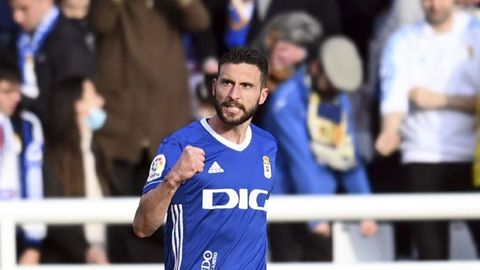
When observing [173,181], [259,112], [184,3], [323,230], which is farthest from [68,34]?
[173,181]

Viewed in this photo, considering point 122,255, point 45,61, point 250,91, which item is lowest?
point 122,255

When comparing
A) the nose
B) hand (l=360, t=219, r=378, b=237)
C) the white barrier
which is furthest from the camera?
hand (l=360, t=219, r=378, b=237)

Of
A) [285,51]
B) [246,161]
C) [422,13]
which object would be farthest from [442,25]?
[246,161]

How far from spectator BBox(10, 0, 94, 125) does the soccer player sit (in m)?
3.35

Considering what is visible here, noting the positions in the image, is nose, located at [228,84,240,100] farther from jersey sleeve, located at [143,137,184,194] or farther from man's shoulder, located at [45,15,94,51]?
man's shoulder, located at [45,15,94,51]

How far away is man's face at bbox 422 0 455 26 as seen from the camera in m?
8.76

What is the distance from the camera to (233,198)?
5.61 m

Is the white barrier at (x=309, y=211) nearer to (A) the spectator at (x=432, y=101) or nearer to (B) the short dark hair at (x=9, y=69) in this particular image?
(A) the spectator at (x=432, y=101)

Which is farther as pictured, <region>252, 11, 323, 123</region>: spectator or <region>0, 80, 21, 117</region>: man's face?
<region>252, 11, 323, 123</region>: spectator

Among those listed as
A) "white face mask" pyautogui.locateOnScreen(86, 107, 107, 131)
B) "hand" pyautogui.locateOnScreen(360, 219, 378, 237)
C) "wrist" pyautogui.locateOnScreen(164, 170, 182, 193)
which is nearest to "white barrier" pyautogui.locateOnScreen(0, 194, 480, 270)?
"hand" pyautogui.locateOnScreen(360, 219, 378, 237)

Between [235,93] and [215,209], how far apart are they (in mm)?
481

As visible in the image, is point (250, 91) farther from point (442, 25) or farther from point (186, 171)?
point (442, 25)

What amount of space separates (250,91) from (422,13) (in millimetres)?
3643

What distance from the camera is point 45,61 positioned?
8984mm
